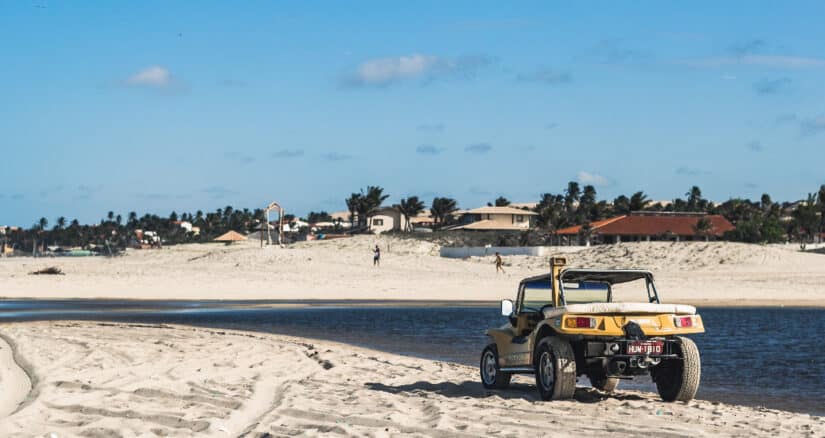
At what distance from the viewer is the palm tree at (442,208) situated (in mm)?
151250

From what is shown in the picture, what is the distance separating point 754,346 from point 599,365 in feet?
42.5

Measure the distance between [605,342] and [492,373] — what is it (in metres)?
2.46

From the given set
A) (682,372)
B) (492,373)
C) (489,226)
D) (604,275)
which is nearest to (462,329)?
(492,373)

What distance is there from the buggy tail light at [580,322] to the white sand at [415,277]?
31417 millimetres

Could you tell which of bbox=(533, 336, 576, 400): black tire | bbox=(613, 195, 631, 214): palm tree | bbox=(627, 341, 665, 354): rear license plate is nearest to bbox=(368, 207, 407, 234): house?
bbox=(613, 195, 631, 214): palm tree

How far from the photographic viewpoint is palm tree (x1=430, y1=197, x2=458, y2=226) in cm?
15125

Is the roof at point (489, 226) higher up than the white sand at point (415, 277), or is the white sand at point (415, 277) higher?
A: the roof at point (489, 226)

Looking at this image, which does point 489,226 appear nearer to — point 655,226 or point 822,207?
point 655,226

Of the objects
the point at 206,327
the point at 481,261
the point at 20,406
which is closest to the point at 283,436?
the point at 20,406

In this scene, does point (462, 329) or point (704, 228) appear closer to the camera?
point (462, 329)

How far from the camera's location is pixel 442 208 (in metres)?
152

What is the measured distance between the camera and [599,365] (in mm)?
12617

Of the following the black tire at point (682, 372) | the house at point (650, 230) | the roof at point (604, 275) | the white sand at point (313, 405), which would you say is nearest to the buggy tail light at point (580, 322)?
the white sand at point (313, 405)

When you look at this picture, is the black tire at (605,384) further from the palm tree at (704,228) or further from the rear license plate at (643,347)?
the palm tree at (704,228)
